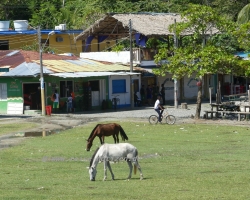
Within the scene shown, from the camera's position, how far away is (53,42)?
229 feet

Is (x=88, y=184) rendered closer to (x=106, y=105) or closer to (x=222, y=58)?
(x=222, y=58)

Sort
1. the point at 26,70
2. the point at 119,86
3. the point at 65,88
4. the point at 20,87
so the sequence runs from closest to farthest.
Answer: the point at 26,70, the point at 20,87, the point at 65,88, the point at 119,86

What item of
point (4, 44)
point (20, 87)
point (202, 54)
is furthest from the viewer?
point (4, 44)

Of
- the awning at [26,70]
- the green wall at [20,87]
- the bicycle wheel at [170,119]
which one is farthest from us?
the green wall at [20,87]

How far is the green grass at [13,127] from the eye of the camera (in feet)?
127

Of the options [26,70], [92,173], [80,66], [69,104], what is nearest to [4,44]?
[80,66]

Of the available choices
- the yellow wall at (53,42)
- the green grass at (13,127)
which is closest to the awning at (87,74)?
the green grass at (13,127)

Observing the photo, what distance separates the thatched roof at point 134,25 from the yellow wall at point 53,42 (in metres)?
7.42

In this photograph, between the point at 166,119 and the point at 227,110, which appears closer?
the point at 166,119

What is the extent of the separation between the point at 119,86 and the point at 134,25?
5.54 m

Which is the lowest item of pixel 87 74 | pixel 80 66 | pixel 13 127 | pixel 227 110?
pixel 13 127

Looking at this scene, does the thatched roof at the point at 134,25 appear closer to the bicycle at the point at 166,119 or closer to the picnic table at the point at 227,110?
the picnic table at the point at 227,110

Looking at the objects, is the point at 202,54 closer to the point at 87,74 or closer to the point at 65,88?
the point at 87,74

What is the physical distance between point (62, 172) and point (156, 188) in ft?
17.8
